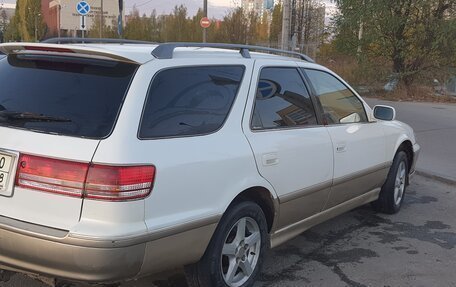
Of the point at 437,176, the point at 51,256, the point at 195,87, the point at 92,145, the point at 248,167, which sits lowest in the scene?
the point at 437,176

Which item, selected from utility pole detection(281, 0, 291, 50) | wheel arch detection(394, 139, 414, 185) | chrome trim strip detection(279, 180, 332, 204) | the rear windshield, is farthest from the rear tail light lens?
utility pole detection(281, 0, 291, 50)

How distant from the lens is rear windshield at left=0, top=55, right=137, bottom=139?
2.91 m

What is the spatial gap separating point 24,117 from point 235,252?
159 centimetres

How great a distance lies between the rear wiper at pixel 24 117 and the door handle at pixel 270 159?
1.33m

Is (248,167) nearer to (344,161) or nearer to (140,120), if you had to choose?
(140,120)

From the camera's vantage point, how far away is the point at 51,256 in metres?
2.76

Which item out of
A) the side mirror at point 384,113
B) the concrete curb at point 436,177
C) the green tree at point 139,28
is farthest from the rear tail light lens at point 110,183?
the green tree at point 139,28

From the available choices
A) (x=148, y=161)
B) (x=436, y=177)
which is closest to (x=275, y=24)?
(x=436, y=177)

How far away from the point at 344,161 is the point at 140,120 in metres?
2.26

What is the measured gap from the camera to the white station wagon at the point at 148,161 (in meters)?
2.76

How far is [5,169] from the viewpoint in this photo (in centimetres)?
294

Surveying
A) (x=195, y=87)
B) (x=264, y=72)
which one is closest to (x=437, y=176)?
(x=264, y=72)

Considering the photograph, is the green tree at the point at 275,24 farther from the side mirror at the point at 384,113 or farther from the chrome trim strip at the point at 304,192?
the chrome trim strip at the point at 304,192

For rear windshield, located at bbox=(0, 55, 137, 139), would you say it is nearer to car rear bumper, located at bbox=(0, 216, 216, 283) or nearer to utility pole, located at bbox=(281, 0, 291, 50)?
car rear bumper, located at bbox=(0, 216, 216, 283)
